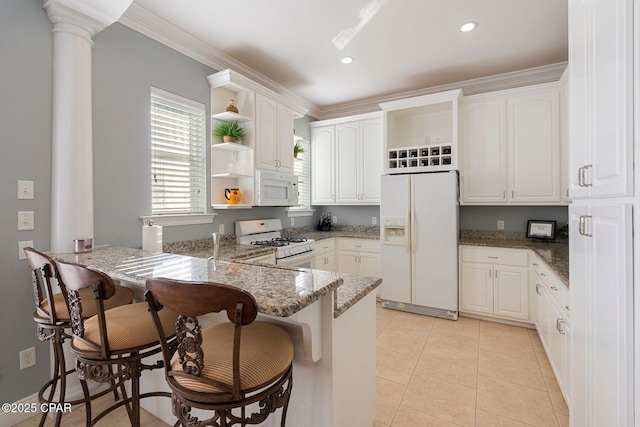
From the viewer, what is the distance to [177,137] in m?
2.87

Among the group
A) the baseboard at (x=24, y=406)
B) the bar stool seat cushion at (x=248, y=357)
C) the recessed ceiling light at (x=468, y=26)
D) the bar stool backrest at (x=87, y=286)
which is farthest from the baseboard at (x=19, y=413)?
the recessed ceiling light at (x=468, y=26)

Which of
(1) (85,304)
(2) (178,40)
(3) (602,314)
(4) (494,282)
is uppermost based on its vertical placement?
(2) (178,40)

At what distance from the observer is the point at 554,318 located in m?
2.17

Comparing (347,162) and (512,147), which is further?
(347,162)

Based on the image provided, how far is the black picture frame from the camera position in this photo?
341 centimetres

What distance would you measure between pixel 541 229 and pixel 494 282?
0.86 meters

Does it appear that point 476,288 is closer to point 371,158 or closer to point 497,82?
point 371,158


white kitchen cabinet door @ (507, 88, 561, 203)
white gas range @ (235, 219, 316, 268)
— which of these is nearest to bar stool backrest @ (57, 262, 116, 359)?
white gas range @ (235, 219, 316, 268)

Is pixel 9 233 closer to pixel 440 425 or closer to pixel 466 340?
pixel 440 425

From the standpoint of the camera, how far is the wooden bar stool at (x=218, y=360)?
84 centimetres

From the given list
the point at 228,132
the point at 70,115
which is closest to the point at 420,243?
the point at 228,132

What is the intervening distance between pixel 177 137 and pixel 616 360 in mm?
3227

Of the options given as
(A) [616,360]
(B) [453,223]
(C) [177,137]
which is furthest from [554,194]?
(C) [177,137]

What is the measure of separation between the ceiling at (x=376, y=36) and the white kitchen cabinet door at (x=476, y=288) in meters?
2.33
